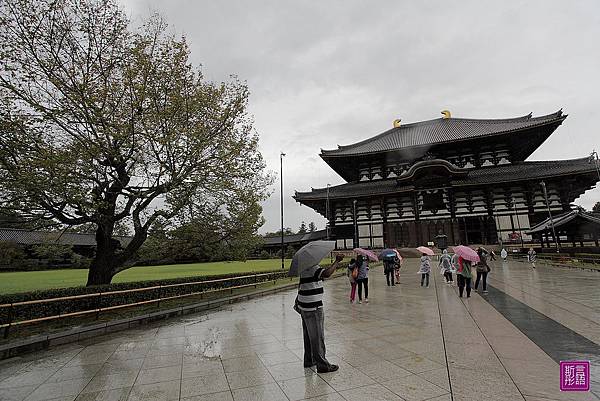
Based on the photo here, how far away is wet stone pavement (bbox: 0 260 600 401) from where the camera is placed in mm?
3975

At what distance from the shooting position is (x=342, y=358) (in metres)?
5.08

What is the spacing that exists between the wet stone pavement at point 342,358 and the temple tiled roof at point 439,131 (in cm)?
2708

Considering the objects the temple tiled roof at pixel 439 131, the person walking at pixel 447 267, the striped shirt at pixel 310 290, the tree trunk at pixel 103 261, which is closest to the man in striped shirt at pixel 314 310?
the striped shirt at pixel 310 290

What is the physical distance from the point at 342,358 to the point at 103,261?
9526 millimetres

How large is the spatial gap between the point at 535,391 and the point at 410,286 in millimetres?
10449

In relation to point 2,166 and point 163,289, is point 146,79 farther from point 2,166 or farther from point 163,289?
point 163,289

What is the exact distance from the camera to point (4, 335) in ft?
23.2

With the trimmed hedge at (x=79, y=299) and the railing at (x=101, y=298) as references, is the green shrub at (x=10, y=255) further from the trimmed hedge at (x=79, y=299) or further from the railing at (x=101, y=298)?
the trimmed hedge at (x=79, y=299)

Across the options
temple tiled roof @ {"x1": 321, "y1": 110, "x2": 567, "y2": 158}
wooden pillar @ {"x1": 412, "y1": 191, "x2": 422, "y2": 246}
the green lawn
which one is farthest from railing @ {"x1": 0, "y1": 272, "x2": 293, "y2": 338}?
temple tiled roof @ {"x1": 321, "y1": 110, "x2": 567, "y2": 158}

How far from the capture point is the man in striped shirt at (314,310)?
4555 mm

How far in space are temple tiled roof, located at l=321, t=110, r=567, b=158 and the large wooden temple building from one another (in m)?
0.12

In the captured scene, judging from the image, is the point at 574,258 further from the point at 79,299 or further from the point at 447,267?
the point at 79,299

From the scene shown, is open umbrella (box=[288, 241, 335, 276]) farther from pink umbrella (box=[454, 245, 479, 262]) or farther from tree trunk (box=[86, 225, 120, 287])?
tree trunk (box=[86, 225, 120, 287])

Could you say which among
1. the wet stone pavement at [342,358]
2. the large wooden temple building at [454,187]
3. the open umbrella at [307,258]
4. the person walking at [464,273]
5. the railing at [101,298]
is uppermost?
the large wooden temple building at [454,187]
